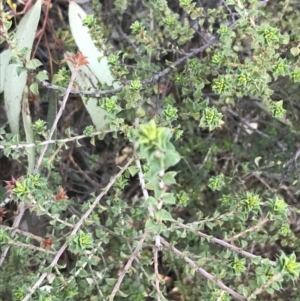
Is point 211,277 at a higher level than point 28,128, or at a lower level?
lower

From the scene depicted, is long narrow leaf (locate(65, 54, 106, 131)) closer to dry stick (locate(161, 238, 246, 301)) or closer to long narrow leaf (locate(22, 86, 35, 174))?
long narrow leaf (locate(22, 86, 35, 174))

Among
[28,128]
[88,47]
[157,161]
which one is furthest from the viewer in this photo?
[88,47]

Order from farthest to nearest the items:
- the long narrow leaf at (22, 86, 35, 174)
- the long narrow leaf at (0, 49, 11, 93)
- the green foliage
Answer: the long narrow leaf at (0, 49, 11, 93)
the long narrow leaf at (22, 86, 35, 174)
the green foliage

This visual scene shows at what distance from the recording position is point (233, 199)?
138 cm

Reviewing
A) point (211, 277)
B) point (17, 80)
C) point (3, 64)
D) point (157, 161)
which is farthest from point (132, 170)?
point (3, 64)

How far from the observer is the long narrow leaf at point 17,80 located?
167cm

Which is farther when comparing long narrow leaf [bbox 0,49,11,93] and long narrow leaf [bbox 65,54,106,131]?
long narrow leaf [bbox 0,49,11,93]

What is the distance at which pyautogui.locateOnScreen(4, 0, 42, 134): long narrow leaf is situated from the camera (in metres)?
1.67

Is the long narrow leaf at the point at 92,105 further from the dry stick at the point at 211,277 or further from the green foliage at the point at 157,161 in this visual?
the dry stick at the point at 211,277

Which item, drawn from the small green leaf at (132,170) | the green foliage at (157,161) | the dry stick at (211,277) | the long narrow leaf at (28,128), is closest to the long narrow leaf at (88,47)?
the green foliage at (157,161)

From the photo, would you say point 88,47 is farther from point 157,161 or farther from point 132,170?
point 157,161

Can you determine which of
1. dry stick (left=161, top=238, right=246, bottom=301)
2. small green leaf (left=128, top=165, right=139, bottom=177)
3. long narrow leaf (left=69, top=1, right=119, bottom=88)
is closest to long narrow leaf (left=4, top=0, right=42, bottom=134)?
long narrow leaf (left=69, top=1, right=119, bottom=88)

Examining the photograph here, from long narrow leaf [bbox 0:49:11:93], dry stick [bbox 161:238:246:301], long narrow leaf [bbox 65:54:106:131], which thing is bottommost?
dry stick [bbox 161:238:246:301]

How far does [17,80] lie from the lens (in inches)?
66.8
